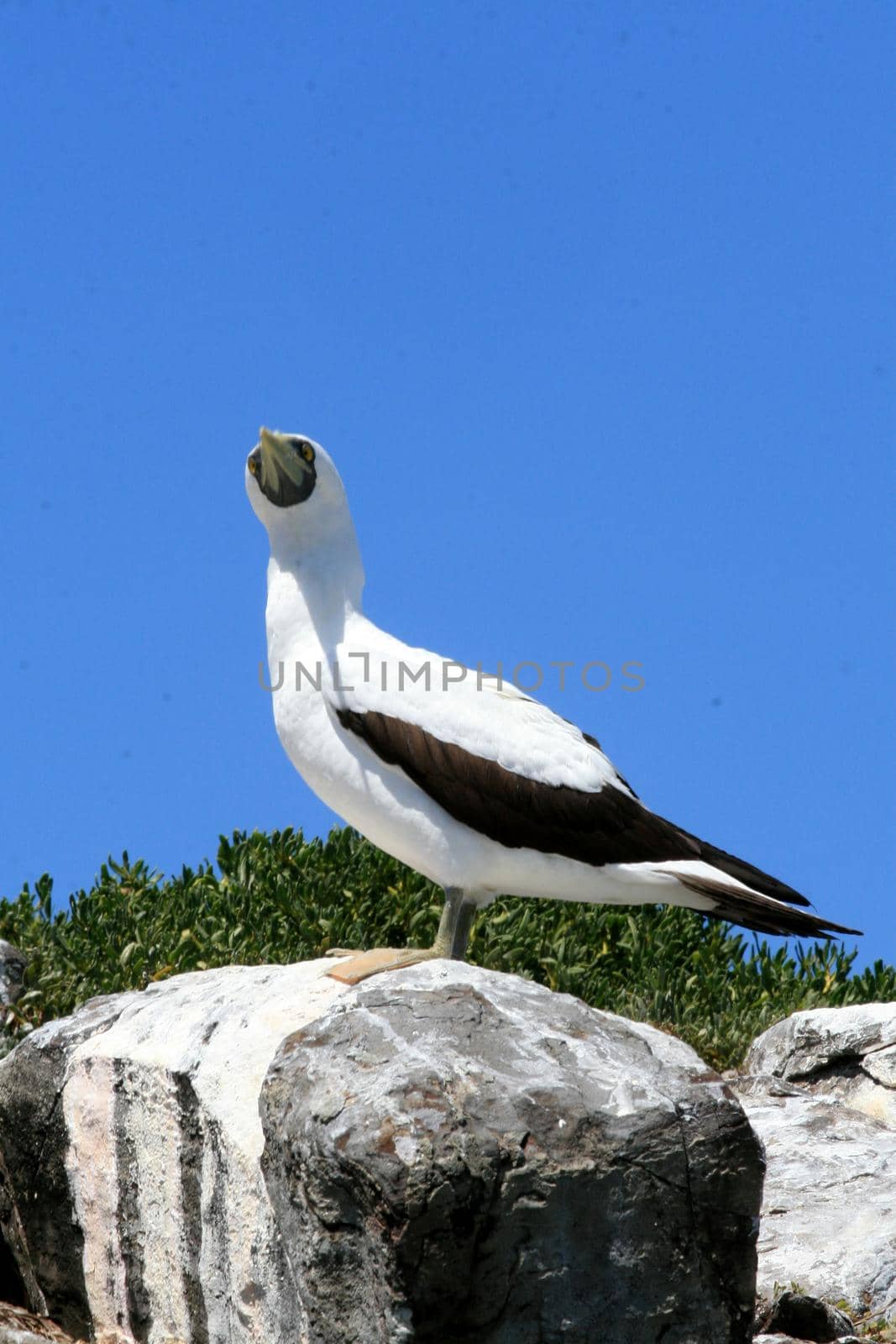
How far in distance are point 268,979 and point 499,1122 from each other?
207 centimetres

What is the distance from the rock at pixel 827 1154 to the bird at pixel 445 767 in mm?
1367

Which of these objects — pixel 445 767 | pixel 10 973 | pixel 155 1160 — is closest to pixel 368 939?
pixel 10 973

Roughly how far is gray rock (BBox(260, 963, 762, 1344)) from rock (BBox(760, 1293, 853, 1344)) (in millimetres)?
1552

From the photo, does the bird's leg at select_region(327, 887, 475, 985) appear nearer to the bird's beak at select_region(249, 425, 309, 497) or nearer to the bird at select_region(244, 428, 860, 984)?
the bird at select_region(244, 428, 860, 984)

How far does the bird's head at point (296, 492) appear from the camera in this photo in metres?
8.96

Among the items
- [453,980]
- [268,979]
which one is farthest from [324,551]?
[453,980]

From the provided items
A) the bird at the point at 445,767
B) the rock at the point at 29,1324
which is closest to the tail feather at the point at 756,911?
the bird at the point at 445,767

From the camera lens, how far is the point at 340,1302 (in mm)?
5906

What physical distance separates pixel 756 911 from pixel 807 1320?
6.79ft

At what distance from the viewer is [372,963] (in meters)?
7.57

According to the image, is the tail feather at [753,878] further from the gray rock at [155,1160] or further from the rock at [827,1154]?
the gray rock at [155,1160]

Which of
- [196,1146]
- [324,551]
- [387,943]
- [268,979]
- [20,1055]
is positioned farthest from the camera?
[387,943]

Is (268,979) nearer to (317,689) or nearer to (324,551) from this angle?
(317,689)

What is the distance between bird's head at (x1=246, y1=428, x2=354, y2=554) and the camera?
8961mm
